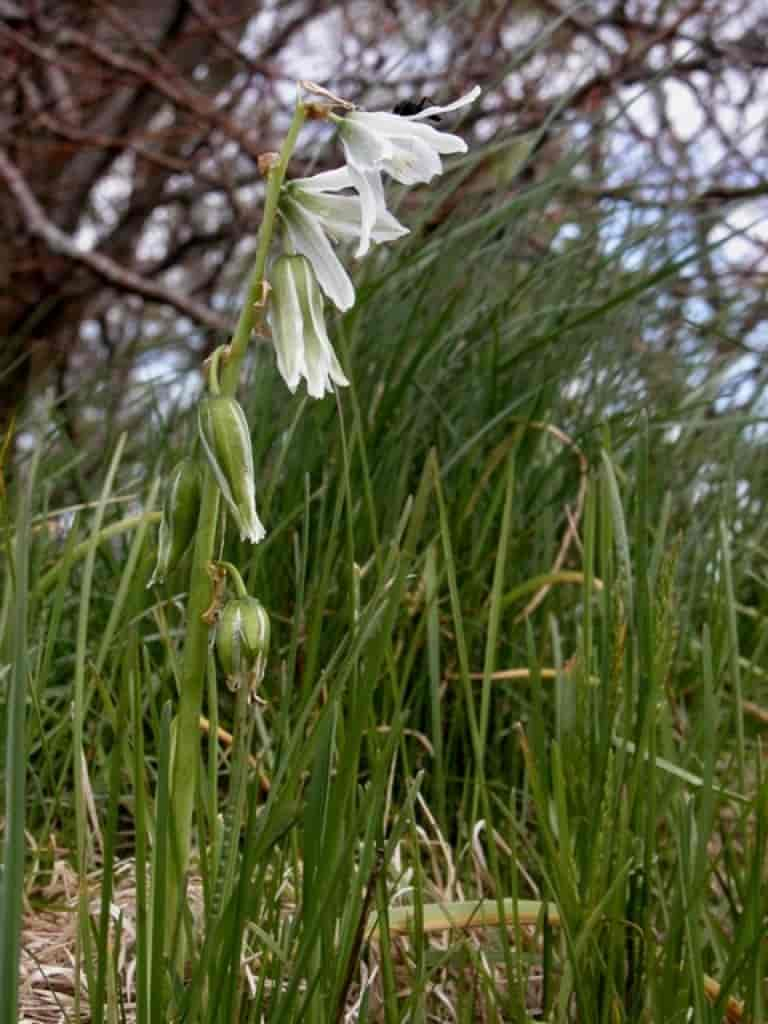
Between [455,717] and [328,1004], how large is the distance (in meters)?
0.65

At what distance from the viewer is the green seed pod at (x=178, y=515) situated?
954 millimetres

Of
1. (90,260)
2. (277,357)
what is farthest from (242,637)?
(90,260)

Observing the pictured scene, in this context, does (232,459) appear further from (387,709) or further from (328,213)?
(387,709)

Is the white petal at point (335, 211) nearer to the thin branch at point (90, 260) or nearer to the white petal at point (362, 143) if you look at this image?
the white petal at point (362, 143)

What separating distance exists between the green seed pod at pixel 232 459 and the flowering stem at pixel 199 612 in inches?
1.0

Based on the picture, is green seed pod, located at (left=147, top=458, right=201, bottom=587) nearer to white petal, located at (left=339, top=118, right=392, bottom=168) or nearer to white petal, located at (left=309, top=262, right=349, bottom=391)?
white petal, located at (left=309, top=262, right=349, bottom=391)

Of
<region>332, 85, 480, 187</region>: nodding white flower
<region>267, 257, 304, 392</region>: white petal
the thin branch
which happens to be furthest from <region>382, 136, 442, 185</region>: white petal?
the thin branch

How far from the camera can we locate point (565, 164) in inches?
77.9

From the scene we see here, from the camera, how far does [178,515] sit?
96cm

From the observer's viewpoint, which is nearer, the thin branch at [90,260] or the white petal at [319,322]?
the white petal at [319,322]

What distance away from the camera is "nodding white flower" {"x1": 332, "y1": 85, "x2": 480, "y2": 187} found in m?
0.93

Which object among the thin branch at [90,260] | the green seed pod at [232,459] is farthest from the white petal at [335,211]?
the thin branch at [90,260]

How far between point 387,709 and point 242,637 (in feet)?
1.74

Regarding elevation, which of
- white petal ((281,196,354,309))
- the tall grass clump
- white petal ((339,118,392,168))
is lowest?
the tall grass clump
